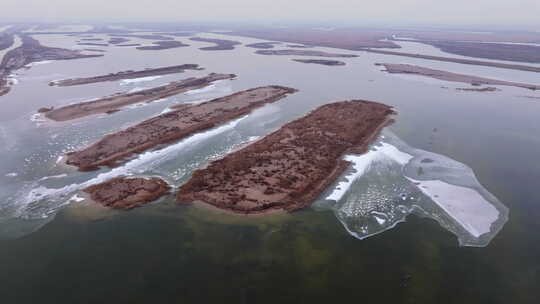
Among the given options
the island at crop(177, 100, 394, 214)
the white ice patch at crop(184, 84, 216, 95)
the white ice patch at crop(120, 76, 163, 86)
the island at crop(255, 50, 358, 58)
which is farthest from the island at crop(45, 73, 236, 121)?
the island at crop(255, 50, 358, 58)

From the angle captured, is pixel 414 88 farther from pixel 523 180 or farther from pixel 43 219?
pixel 43 219

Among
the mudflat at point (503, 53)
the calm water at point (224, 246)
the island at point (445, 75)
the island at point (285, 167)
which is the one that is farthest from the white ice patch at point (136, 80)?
the mudflat at point (503, 53)

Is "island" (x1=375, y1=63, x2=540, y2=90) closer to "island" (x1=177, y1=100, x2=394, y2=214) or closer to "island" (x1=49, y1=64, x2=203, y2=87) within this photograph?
"island" (x1=177, y1=100, x2=394, y2=214)

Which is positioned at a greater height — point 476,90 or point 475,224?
point 476,90

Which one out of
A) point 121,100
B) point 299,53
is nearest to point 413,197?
point 121,100

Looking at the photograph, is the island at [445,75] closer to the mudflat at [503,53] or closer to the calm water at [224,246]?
the mudflat at [503,53]

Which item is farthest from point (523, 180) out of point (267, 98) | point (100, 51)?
point (100, 51)

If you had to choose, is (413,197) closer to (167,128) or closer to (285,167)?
(285,167)
